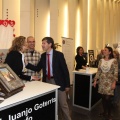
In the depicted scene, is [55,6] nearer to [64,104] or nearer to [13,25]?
[13,25]

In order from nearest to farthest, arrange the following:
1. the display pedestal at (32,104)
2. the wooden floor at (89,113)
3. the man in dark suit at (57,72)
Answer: the display pedestal at (32,104) → the man in dark suit at (57,72) → the wooden floor at (89,113)

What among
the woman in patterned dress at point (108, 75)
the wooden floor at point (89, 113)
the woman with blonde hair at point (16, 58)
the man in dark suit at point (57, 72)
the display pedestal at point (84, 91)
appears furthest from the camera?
the display pedestal at point (84, 91)

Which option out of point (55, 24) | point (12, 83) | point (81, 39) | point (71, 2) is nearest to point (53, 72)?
point (12, 83)

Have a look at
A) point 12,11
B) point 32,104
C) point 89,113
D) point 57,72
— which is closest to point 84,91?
point 89,113

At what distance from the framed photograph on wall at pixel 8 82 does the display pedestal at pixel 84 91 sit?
2.35 m

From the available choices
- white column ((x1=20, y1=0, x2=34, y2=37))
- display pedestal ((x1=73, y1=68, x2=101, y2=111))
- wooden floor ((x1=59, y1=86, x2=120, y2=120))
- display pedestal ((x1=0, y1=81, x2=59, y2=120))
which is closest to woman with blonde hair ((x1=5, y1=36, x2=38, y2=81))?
display pedestal ((x1=0, y1=81, x2=59, y2=120))

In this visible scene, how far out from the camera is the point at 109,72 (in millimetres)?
3881

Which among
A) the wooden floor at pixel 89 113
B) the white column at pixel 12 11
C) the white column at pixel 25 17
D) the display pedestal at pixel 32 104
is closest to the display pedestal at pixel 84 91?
the wooden floor at pixel 89 113

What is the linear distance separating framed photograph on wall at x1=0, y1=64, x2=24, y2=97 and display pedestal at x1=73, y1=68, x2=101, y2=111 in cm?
235

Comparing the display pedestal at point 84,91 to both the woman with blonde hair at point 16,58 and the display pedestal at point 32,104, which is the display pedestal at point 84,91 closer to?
the display pedestal at point 32,104

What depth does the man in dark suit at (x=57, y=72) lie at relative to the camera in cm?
332

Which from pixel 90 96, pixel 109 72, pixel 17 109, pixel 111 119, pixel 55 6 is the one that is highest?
pixel 55 6

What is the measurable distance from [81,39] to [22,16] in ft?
12.2

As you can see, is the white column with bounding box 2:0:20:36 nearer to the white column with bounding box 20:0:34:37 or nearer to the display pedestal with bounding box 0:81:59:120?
the white column with bounding box 20:0:34:37
